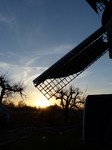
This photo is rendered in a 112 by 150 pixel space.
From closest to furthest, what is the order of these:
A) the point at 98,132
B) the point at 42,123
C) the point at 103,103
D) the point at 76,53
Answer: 1. the point at 98,132
2. the point at 103,103
3. the point at 76,53
4. the point at 42,123

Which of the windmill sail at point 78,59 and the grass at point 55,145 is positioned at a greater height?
the windmill sail at point 78,59

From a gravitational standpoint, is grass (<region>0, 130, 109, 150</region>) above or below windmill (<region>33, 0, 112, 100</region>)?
below

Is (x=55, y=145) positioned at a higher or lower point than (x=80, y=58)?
lower

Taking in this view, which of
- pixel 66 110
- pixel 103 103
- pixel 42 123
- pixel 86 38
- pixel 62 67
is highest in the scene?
pixel 86 38

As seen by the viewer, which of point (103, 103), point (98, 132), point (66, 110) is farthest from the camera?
point (66, 110)

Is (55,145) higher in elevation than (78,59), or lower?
lower

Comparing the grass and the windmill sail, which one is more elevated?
the windmill sail

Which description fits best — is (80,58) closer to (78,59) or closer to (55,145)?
(78,59)

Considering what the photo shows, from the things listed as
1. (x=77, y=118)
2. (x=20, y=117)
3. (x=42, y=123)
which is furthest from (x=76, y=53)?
(x=20, y=117)

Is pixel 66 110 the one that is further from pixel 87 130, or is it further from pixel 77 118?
pixel 87 130

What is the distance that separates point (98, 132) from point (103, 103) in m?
1.82

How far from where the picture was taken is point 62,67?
13.5 metres

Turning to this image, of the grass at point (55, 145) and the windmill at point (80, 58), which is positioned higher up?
the windmill at point (80, 58)

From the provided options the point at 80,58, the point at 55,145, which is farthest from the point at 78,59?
the point at 55,145
